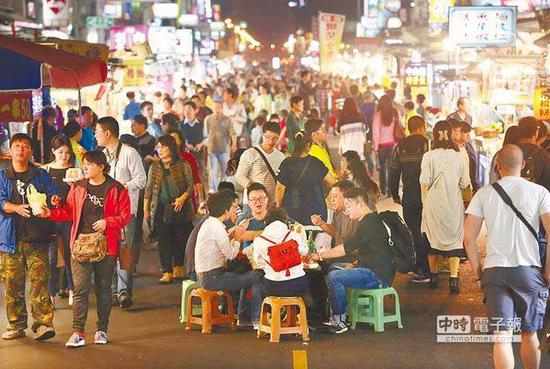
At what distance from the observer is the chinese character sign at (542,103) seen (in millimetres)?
14734

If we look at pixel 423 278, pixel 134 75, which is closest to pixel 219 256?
pixel 423 278

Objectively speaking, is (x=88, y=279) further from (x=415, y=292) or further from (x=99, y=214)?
(x=415, y=292)

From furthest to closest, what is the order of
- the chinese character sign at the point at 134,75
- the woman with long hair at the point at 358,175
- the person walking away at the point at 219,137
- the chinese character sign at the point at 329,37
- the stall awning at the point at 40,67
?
1. the chinese character sign at the point at 329,37
2. the chinese character sign at the point at 134,75
3. the person walking away at the point at 219,137
4. the woman with long hair at the point at 358,175
5. the stall awning at the point at 40,67

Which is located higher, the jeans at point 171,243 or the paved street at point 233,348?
the jeans at point 171,243

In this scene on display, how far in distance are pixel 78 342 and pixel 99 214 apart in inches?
47.8

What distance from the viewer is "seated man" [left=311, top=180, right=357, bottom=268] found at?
10.5m

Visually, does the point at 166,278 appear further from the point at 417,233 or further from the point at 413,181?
the point at 413,181

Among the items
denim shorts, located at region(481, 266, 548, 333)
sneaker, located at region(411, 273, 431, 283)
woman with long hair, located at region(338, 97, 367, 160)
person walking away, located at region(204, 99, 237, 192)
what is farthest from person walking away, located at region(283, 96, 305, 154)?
denim shorts, located at region(481, 266, 548, 333)

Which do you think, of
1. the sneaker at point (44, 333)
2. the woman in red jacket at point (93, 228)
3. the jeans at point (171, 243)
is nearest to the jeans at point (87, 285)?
the woman in red jacket at point (93, 228)

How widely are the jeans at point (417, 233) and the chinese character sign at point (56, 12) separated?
1644cm

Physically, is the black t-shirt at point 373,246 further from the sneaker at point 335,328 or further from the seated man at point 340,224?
the sneaker at point 335,328

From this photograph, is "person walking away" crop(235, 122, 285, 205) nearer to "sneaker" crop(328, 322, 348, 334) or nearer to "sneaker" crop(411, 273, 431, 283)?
"sneaker" crop(411, 273, 431, 283)

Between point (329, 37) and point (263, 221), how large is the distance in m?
26.3

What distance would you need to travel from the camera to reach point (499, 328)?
765 centimetres
